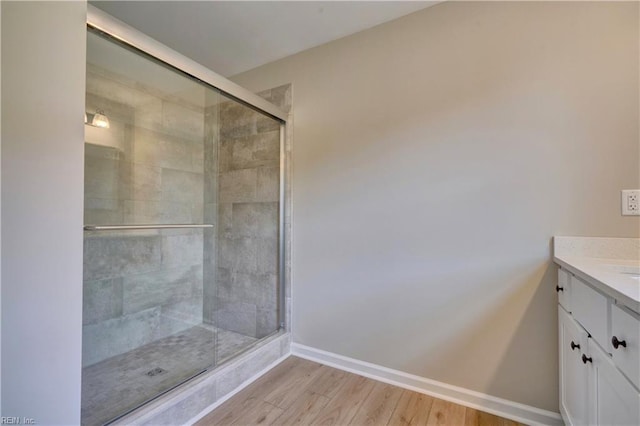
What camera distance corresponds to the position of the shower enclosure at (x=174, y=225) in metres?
1.96

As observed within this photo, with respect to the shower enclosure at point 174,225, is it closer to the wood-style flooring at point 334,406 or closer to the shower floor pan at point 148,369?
the shower floor pan at point 148,369

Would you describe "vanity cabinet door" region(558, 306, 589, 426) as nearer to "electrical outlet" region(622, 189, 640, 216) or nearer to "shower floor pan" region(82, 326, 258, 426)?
"electrical outlet" region(622, 189, 640, 216)

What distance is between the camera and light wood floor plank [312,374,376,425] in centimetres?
148

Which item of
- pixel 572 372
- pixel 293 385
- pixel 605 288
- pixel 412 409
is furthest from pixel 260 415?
pixel 605 288

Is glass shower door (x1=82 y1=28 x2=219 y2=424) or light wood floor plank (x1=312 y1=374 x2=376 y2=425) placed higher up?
glass shower door (x1=82 y1=28 x2=219 y2=424)

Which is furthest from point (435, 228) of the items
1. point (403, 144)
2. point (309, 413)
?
point (309, 413)

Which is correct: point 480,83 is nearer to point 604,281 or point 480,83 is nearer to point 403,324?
point 604,281

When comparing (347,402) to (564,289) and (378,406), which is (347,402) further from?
(564,289)

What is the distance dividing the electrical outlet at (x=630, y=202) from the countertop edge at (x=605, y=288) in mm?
387

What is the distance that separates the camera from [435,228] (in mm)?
1702

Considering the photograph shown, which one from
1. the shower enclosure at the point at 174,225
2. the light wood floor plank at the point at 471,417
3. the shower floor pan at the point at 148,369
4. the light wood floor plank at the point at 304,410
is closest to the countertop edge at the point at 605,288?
the light wood floor plank at the point at 471,417

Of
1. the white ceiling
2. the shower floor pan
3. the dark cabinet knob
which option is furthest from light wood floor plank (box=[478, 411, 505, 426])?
the white ceiling

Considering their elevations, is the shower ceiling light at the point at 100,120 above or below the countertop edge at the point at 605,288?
above

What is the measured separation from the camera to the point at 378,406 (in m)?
1.59
